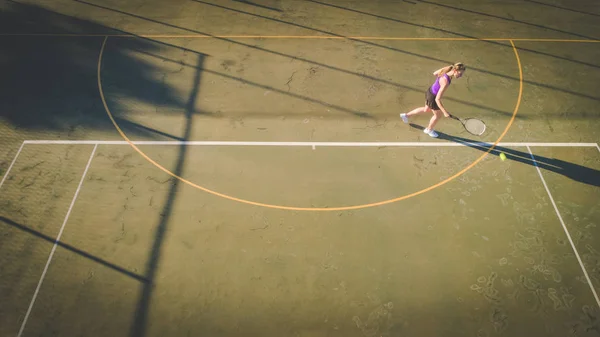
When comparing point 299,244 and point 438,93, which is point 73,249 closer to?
point 299,244

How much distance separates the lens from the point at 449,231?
762cm

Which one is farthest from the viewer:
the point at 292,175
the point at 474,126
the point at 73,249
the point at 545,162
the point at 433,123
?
the point at 474,126

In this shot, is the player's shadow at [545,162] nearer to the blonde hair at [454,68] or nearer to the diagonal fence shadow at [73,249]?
the blonde hair at [454,68]

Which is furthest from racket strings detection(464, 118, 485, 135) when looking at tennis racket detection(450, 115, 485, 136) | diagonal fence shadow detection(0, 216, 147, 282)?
diagonal fence shadow detection(0, 216, 147, 282)

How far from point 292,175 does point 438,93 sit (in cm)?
365

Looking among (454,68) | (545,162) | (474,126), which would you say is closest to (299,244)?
(454,68)

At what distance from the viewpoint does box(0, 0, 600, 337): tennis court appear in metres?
6.67

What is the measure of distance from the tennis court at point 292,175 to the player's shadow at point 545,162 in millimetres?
47

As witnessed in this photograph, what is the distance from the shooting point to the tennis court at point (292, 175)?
667 centimetres

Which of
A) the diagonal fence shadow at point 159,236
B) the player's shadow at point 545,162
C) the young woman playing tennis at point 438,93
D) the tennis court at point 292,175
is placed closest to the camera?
the diagonal fence shadow at point 159,236

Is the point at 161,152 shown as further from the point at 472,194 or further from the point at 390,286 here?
the point at 472,194

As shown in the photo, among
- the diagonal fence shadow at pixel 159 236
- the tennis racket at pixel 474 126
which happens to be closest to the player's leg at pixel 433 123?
the tennis racket at pixel 474 126

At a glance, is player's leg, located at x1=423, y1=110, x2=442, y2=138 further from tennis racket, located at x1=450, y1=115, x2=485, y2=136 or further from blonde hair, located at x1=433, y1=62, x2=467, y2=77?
blonde hair, located at x1=433, y1=62, x2=467, y2=77

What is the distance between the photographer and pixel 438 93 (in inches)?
319
